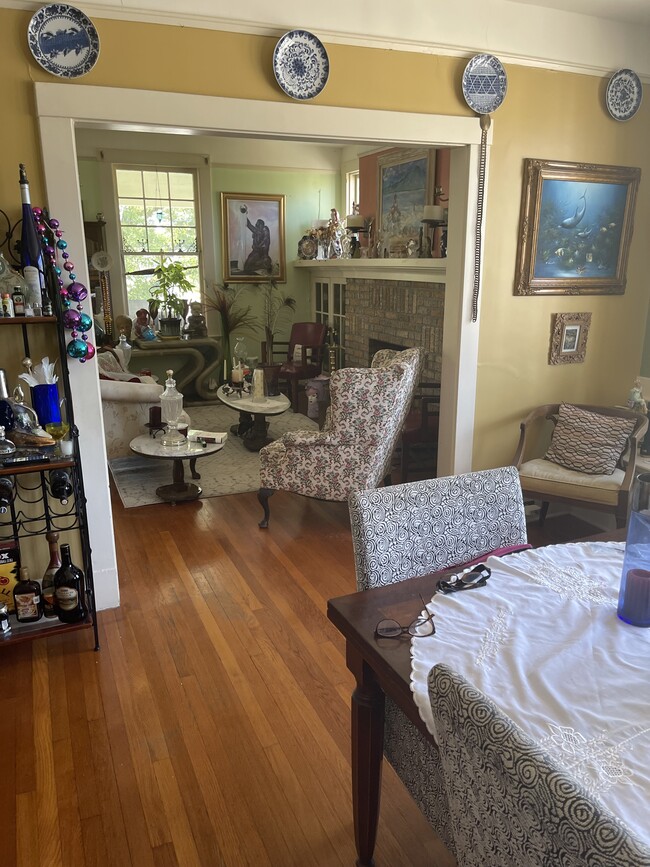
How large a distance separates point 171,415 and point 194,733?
2543mm

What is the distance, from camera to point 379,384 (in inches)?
137

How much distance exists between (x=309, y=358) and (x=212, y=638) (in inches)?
176

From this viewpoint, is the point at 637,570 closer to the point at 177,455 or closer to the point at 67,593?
the point at 67,593

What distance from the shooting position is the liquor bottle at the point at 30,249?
242 centimetres

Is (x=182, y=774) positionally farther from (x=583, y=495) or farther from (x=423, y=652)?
(x=583, y=495)

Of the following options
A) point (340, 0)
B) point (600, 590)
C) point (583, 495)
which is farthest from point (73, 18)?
point (583, 495)

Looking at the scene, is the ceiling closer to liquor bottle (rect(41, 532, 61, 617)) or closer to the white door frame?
the white door frame

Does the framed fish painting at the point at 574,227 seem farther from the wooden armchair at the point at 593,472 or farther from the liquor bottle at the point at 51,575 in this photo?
the liquor bottle at the point at 51,575

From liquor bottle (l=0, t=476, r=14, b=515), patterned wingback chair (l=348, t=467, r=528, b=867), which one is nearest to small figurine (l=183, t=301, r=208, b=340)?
liquor bottle (l=0, t=476, r=14, b=515)

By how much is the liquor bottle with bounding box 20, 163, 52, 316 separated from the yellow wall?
6.9 inches

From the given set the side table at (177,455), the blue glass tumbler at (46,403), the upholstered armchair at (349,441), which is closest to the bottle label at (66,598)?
the blue glass tumbler at (46,403)

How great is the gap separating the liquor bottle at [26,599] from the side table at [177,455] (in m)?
1.53

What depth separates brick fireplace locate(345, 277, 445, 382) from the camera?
4.98 m

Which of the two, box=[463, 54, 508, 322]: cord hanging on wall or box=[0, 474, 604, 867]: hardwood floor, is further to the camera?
box=[463, 54, 508, 322]: cord hanging on wall
